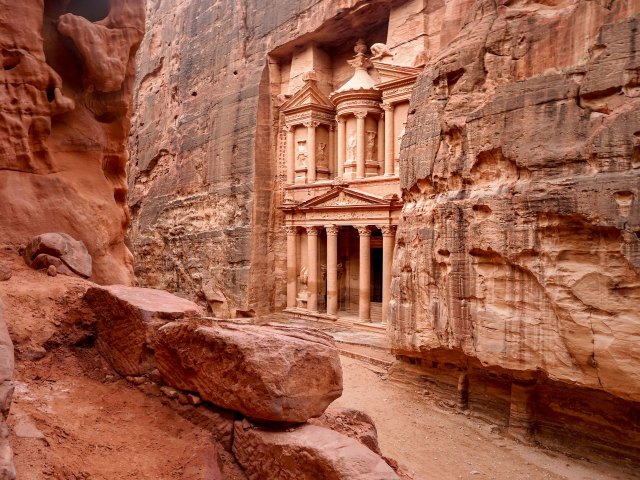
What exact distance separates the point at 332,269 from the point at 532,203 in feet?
35.6

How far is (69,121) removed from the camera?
6.30 m

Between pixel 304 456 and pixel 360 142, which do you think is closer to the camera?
pixel 304 456

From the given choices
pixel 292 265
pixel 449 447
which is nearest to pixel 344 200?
pixel 292 265

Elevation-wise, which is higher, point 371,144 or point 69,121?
point 371,144

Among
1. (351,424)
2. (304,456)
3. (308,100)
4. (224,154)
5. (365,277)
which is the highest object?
(308,100)

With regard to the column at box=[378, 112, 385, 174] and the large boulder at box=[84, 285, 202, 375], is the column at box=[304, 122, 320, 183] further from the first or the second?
the large boulder at box=[84, 285, 202, 375]

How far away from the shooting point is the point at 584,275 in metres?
7.61

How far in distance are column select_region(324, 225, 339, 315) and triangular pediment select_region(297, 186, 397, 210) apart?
101 cm

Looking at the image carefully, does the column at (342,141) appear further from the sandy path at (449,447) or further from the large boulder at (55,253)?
the large boulder at (55,253)

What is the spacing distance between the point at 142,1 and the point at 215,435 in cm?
645

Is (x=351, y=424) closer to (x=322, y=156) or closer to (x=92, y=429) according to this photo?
(x=92, y=429)

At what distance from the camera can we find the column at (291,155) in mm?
20453

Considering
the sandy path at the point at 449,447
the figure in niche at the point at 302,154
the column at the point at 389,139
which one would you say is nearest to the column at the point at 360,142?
the column at the point at 389,139

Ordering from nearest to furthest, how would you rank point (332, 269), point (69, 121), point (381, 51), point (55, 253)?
point (55, 253), point (69, 121), point (381, 51), point (332, 269)
